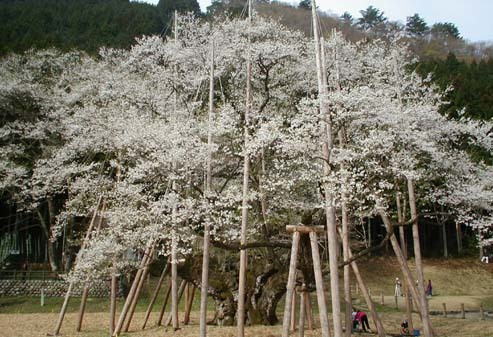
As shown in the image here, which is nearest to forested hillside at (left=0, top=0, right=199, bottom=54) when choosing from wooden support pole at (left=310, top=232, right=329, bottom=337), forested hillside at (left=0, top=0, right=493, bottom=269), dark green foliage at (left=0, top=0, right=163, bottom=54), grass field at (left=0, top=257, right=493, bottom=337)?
dark green foliage at (left=0, top=0, right=163, bottom=54)

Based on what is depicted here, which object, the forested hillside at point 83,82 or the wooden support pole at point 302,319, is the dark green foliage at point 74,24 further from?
the wooden support pole at point 302,319

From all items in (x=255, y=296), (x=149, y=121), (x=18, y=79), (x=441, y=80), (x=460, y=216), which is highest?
(x=441, y=80)

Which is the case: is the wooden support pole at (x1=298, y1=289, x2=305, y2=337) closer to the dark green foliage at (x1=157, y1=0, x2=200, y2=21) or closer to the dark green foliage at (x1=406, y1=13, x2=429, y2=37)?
the dark green foliage at (x1=157, y1=0, x2=200, y2=21)

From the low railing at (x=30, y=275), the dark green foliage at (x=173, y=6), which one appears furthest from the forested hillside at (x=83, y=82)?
the low railing at (x=30, y=275)

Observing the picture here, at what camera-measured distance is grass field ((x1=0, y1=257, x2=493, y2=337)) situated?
14.4m

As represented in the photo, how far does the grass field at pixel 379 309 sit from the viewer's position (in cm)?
1436

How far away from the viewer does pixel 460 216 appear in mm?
13164

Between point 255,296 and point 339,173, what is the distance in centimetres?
641

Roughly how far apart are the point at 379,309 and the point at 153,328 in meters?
12.0

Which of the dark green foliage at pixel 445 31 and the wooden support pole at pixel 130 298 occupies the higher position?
the dark green foliage at pixel 445 31

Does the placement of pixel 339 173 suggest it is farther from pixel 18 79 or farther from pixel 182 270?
pixel 18 79

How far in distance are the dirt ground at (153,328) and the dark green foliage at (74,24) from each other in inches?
822

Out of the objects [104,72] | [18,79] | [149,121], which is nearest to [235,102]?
[149,121]

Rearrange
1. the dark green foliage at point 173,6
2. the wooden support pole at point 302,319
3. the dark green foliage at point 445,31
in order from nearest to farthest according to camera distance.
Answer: the wooden support pole at point 302,319
the dark green foliage at point 173,6
the dark green foliage at point 445,31
